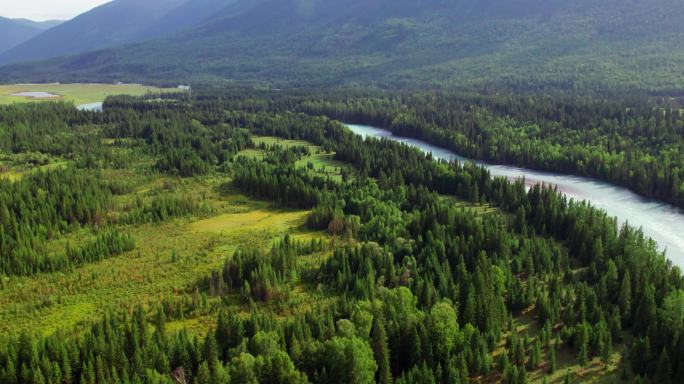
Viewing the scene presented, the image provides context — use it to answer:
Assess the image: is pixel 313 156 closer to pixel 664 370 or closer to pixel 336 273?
pixel 336 273

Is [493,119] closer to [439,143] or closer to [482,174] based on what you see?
[439,143]

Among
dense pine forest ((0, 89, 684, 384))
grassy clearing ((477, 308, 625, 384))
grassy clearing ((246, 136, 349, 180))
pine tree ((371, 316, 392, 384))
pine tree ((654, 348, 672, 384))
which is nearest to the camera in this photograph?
pine tree ((654, 348, 672, 384))

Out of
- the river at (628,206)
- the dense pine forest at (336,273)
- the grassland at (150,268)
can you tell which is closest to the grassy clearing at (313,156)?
the dense pine forest at (336,273)

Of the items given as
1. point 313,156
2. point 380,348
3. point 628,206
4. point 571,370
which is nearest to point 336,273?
point 380,348

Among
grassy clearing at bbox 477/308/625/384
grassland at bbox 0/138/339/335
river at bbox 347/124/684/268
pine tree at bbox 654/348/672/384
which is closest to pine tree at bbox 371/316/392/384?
grassy clearing at bbox 477/308/625/384

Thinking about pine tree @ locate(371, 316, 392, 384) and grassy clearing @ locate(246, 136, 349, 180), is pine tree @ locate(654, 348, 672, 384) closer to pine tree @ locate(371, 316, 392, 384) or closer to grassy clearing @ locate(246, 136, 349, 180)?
pine tree @ locate(371, 316, 392, 384)

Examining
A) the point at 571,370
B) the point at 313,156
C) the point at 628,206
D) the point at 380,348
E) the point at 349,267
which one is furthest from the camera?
the point at 313,156

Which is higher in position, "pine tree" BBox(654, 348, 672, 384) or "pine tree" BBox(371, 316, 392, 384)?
"pine tree" BBox(371, 316, 392, 384)

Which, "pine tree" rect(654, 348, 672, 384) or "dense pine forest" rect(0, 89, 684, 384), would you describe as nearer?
"pine tree" rect(654, 348, 672, 384)
